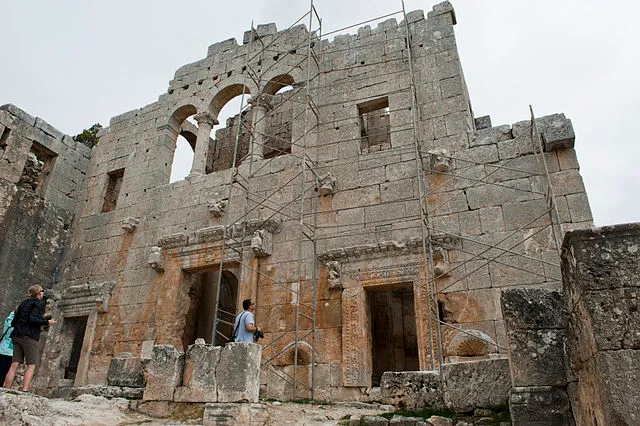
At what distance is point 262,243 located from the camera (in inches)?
346

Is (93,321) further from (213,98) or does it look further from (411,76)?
(411,76)

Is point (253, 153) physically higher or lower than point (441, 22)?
lower

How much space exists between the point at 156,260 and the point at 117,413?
4.54 m

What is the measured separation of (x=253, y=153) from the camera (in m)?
10.3

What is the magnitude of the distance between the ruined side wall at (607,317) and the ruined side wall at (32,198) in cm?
1120

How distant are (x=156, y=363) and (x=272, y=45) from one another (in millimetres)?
7941

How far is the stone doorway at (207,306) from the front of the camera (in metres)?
9.91

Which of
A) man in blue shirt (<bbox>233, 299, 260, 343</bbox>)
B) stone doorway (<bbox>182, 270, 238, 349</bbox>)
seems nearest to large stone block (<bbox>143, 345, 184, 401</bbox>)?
man in blue shirt (<bbox>233, 299, 260, 343</bbox>)

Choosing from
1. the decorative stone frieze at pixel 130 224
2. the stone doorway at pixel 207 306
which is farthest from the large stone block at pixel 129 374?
the decorative stone frieze at pixel 130 224

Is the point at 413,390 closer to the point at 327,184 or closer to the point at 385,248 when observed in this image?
the point at 385,248

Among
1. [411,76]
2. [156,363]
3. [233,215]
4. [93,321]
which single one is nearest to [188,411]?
[156,363]

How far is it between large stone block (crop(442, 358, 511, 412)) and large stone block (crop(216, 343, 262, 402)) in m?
2.05

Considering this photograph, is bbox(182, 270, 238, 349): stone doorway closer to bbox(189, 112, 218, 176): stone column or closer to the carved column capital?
bbox(189, 112, 218, 176): stone column

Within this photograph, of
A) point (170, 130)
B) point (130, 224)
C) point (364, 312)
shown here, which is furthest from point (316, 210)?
point (170, 130)
